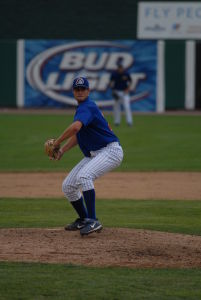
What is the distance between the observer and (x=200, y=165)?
55.2 feet

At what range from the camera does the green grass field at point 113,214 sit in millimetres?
6586

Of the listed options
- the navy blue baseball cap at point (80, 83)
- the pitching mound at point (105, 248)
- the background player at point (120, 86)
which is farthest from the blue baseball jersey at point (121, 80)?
the navy blue baseball cap at point (80, 83)

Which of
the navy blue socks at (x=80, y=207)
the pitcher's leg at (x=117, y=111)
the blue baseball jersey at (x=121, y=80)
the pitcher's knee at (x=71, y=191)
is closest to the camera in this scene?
the pitcher's knee at (x=71, y=191)

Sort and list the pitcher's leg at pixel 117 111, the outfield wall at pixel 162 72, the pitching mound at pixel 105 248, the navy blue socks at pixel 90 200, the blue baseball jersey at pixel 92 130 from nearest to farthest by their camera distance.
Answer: the pitching mound at pixel 105 248 → the blue baseball jersey at pixel 92 130 → the navy blue socks at pixel 90 200 → the pitcher's leg at pixel 117 111 → the outfield wall at pixel 162 72

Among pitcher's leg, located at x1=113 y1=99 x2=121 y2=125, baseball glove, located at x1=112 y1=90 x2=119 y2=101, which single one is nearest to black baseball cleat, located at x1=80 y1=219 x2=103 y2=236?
pitcher's leg, located at x1=113 y1=99 x2=121 y2=125

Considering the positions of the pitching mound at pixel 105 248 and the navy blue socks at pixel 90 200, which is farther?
the navy blue socks at pixel 90 200

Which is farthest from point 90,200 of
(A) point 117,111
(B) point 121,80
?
(B) point 121,80

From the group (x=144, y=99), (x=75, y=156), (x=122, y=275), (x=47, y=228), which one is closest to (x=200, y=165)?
(x=75, y=156)

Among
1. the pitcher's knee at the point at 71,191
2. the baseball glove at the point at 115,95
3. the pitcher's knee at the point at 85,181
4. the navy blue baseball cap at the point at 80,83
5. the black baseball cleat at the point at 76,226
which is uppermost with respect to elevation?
the navy blue baseball cap at the point at 80,83

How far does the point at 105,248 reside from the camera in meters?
8.27

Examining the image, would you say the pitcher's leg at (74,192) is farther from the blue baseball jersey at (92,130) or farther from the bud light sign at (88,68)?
the bud light sign at (88,68)

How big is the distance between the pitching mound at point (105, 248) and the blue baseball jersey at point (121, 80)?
1576 centimetres

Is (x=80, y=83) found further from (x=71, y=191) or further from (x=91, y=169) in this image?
(x=71, y=191)

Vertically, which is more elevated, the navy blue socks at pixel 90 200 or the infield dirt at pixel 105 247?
the navy blue socks at pixel 90 200
